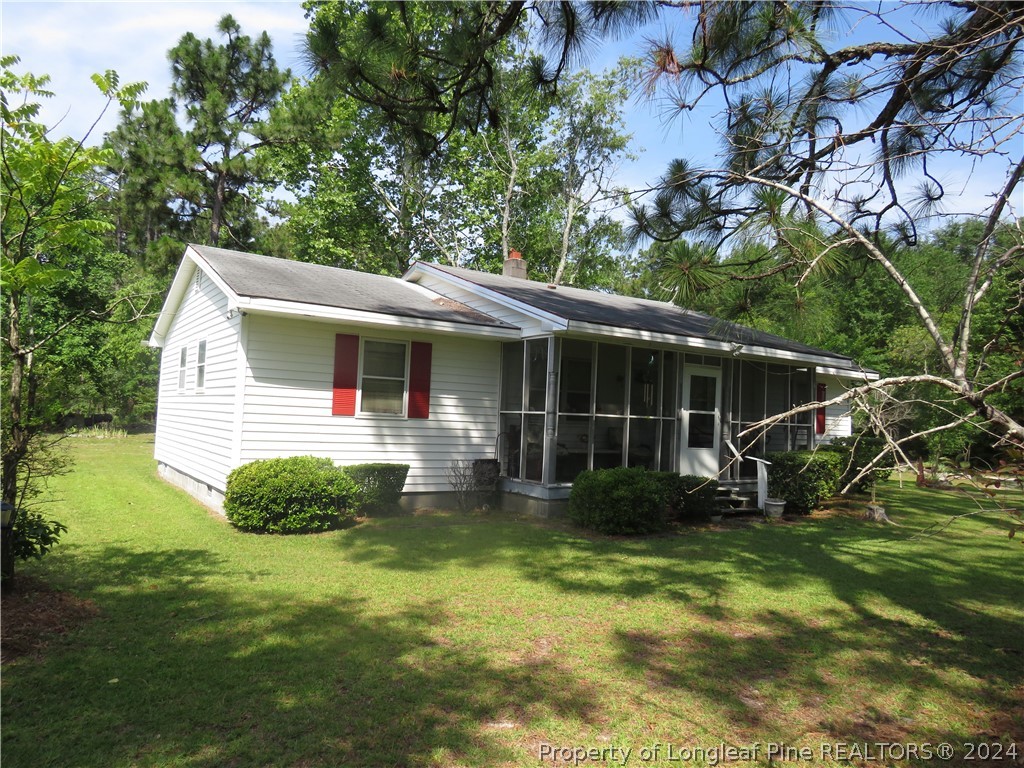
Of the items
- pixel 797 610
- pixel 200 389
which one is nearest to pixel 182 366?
pixel 200 389

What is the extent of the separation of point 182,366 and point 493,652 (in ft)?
35.7

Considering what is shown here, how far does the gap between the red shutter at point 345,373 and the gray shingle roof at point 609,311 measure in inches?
112

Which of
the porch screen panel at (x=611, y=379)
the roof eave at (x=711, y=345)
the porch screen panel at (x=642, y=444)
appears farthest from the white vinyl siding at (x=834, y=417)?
the porch screen panel at (x=611, y=379)

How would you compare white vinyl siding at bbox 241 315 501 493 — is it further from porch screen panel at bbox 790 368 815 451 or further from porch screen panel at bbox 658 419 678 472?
porch screen panel at bbox 790 368 815 451

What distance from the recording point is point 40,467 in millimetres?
5543

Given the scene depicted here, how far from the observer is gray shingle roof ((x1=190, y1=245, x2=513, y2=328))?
31.9ft

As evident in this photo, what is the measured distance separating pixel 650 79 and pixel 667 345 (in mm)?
6301

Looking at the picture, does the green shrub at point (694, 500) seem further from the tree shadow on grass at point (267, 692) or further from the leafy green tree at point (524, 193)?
the leafy green tree at point (524, 193)

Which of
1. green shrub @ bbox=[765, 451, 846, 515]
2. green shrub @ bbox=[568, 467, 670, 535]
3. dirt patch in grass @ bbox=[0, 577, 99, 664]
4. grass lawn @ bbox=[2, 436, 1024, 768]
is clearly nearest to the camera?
grass lawn @ bbox=[2, 436, 1024, 768]

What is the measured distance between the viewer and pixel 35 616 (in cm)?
496

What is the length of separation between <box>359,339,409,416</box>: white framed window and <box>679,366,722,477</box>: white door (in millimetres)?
5346

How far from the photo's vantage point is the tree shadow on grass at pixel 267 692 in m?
3.36

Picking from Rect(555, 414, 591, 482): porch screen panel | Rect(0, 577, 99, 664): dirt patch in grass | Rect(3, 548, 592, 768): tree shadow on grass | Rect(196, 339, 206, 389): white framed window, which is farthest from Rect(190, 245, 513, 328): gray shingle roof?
Rect(3, 548, 592, 768): tree shadow on grass

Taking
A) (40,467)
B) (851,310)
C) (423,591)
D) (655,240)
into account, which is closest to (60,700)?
(40,467)
